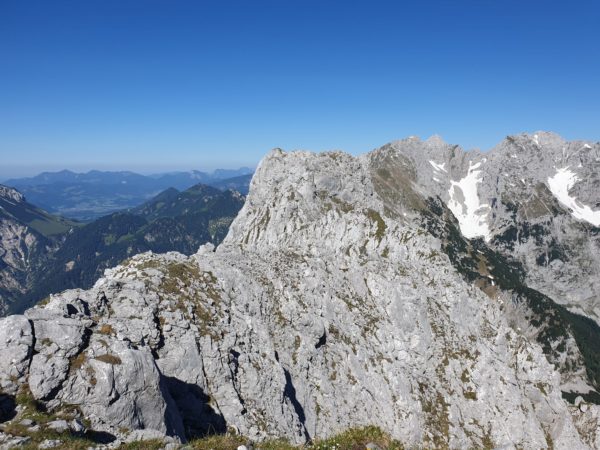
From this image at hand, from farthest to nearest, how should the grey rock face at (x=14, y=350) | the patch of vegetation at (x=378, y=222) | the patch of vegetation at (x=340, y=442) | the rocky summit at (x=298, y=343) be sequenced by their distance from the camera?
the patch of vegetation at (x=378, y=222) < the rocky summit at (x=298, y=343) < the grey rock face at (x=14, y=350) < the patch of vegetation at (x=340, y=442)

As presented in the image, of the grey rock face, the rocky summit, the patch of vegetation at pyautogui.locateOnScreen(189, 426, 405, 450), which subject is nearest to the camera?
the patch of vegetation at pyautogui.locateOnScreen(189, 426, 405, 450)

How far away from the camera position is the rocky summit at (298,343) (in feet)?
90.7

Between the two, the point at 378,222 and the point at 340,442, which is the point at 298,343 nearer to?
the point at 340,442

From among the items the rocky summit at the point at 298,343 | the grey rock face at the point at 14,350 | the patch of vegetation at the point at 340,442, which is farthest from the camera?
the rocky summit at the point at 298,343

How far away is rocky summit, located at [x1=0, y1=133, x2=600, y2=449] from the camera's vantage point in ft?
90.7

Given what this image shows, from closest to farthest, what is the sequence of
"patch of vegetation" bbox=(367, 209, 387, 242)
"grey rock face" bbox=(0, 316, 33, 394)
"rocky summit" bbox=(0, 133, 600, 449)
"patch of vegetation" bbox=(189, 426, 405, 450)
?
1. "patch of vegetation" bbox=(189, 426, 405, 450)
2. "grey rock face" bbox=(0, 316, 33, 394)
3. "rocky summit" bbox=(0, 133, 600, 449)
4. "patch of vegetation" bbox=(367, 209, 387, 242)

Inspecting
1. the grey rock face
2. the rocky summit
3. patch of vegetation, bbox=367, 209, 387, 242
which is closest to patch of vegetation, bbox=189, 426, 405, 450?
the rocky summit

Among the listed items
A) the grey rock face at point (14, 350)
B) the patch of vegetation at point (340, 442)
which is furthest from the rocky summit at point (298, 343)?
the patch of vegetation at point (340, 442)

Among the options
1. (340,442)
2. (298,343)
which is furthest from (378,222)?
(340,442)

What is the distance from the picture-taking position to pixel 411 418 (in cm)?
6419

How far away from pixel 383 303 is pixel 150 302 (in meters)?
52.3

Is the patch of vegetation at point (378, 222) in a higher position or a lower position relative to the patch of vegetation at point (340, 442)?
higher

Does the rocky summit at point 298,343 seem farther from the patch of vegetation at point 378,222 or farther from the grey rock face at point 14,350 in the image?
the patch of vegetation at point 378,222

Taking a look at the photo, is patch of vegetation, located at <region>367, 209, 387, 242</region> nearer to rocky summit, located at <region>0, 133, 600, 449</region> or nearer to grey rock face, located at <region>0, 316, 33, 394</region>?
rocky summit, located at <region>0, 133, 600, 449</region>
